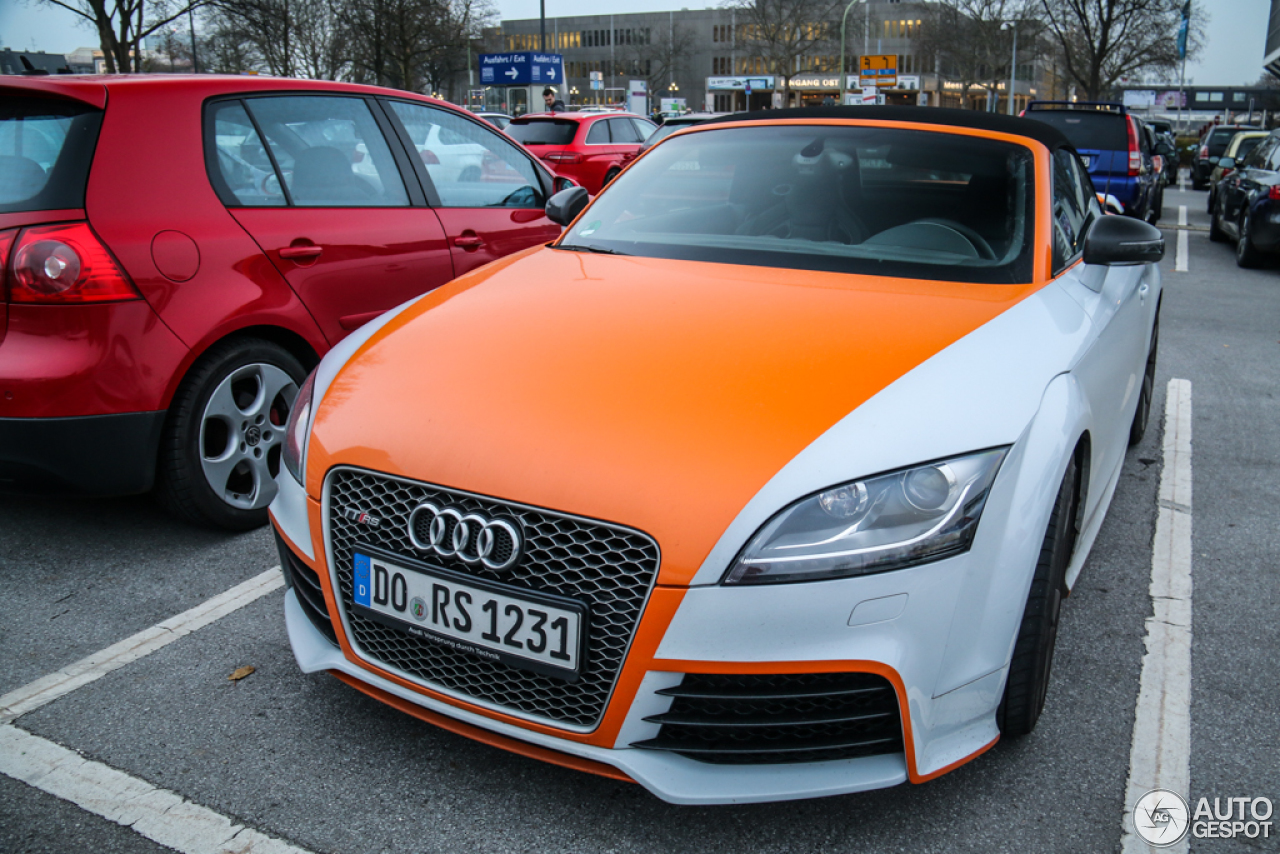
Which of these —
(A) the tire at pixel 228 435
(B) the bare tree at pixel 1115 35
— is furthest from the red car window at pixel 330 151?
(B) the bare tree at pixel 1115 35

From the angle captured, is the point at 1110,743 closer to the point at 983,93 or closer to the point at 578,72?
the point at 983,93

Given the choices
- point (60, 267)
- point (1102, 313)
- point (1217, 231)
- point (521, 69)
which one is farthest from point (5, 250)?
point (521, 69)

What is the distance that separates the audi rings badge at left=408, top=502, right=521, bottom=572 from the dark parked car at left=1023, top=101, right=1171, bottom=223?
11673 millimetres

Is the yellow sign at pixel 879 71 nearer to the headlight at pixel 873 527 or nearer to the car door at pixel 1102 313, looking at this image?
the car door at pixel 1102 313

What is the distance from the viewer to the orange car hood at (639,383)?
5.98ft

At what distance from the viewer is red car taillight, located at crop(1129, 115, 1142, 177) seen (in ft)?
39.1

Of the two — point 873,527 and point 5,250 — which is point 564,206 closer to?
point 5,250

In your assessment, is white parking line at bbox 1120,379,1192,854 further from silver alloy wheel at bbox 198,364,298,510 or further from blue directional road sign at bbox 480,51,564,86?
blue directional road sign at bbox 480,51,564,86

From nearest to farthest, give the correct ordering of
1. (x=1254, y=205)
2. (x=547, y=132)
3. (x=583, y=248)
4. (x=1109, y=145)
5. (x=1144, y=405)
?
1. (x=583, y=248)
2. (x=1144, y=405)
3. (x=1254, y=205)
4. (x=1109, y=145)
5. (x=547, y=132)

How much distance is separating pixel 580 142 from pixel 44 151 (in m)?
11.9

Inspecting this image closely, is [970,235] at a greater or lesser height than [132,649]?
greater

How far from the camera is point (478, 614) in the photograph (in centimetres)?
189

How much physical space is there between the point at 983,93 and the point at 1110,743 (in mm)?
119977

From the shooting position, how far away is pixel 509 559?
1838mm
